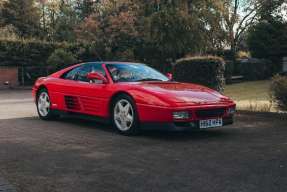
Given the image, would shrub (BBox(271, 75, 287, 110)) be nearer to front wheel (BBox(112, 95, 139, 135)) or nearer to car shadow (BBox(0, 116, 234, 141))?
car shadow (BBox(0, 116, 234, 141))

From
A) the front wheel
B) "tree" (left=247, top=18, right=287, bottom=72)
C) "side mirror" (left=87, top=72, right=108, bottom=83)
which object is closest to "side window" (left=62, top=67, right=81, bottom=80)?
"side mirror" (left=87, top=72, right=108, bottom=83)

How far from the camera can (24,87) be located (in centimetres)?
2619

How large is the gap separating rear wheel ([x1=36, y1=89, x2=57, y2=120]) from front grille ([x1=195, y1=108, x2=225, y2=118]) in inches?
142

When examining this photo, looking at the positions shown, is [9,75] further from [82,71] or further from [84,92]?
[84,92]

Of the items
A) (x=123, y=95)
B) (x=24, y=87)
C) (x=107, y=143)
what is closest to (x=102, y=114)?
(x=123, y=95)

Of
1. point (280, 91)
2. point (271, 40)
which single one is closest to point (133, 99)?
point (280, 91)

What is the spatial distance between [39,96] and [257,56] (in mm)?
24670

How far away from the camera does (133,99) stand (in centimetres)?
768

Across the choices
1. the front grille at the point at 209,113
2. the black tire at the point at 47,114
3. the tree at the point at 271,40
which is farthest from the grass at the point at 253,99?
the tree at the point at 271,40

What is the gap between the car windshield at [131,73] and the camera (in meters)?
8.50

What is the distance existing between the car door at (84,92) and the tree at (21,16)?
125ft

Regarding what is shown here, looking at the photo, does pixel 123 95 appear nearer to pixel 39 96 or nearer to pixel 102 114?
pixel 102 114

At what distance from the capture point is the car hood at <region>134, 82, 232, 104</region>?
744cm

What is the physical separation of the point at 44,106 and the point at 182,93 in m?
3.58
